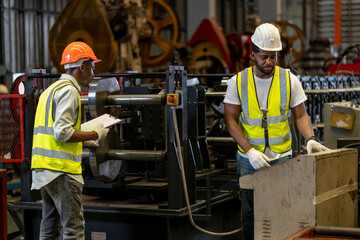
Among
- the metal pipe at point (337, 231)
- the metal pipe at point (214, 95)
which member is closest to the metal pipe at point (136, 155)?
the metal pipe at point (214, 95)

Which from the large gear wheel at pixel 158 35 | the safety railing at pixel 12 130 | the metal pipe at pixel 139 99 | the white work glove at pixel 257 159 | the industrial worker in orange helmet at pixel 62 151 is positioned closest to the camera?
the white work glove at pixel 257 159

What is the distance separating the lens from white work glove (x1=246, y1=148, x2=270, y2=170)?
3668 millimetres

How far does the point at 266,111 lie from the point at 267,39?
1.42ft

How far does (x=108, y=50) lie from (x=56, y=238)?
20.4 ft

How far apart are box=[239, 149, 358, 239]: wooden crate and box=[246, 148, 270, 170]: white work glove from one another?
25cm

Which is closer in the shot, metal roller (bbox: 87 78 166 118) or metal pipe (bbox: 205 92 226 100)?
metal roller (bbox: 87 78 166 118)

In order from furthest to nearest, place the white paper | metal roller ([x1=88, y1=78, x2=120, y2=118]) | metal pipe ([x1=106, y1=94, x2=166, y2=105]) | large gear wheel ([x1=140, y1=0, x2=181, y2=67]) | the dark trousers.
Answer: large gear wheel ([x1=140, y1=0, x2=181, y2=67]) < metal roller ([x1=88, y1=78, x2=120, y2=118]) < metal pipe ([x1=106, y1=94, x2=166, y2=105]) < the white paper < the dark trousers

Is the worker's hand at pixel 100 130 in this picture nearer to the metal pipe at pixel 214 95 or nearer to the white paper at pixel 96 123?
the white paper at pixel 96 123

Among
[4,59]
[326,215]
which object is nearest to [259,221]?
[326,215]

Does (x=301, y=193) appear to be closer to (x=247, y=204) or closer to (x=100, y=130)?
(x=247, y=204)

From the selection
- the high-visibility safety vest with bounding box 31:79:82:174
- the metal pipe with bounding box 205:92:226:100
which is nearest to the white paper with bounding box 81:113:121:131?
the high-visibility safety vest with bounding box 31:79:82:174

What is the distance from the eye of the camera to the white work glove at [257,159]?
3668 millimetres

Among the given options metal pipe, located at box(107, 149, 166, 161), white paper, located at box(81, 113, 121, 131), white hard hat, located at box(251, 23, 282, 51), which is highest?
white hard hat, located at box(251, 23, 282, 51)

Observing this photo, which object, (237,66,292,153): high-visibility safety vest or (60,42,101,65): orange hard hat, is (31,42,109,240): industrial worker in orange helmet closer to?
(60,42,101,65): orange hard hat
